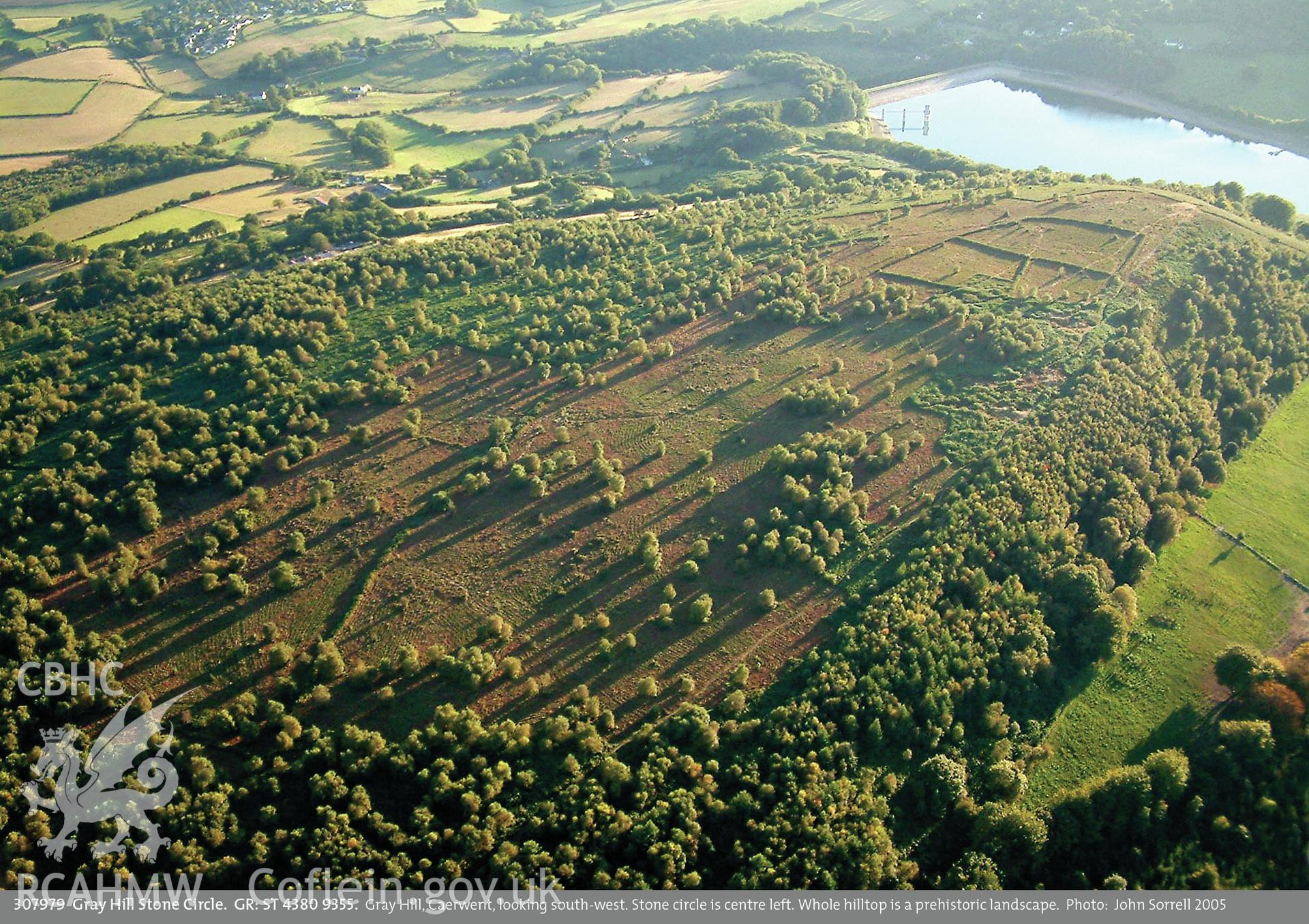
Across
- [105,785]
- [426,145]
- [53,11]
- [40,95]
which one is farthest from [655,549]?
[53,11]

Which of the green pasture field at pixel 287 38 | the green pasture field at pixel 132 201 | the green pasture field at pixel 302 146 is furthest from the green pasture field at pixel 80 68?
the green pasture field at pixel 132 201

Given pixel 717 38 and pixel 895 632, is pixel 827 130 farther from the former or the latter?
pixel 895 632

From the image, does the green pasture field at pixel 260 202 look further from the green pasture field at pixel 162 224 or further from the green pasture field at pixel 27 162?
the green pasture field at pixel 27 162

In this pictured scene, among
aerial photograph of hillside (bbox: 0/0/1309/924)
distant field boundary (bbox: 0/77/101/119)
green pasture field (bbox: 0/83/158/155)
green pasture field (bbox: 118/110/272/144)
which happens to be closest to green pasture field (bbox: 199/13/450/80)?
green pasture field (bbox: 0/83/158/155)

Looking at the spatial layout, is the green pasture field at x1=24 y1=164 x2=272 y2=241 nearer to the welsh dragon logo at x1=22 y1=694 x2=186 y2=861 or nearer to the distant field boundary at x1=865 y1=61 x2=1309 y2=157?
the welsh dragon logo at x1=22 y1=694 x2=186 y2=861

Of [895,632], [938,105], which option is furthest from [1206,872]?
[938,105]

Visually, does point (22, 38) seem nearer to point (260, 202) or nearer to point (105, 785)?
point (260, 202)
